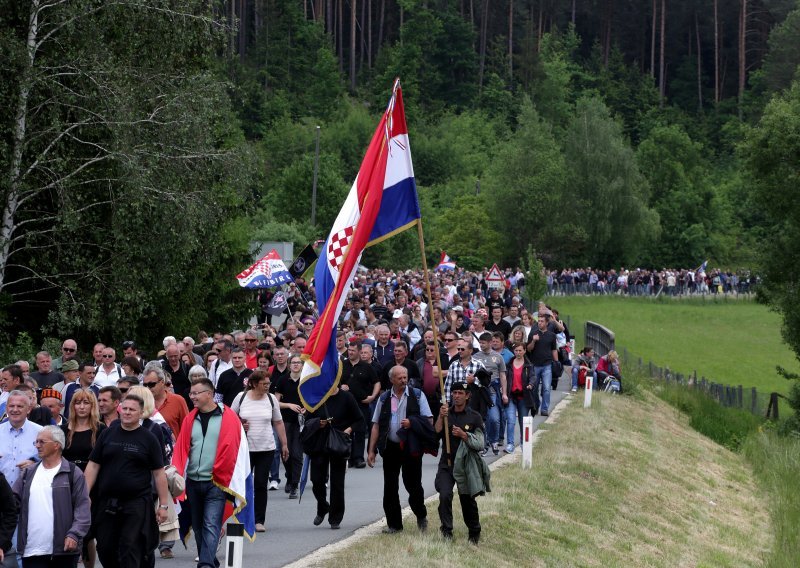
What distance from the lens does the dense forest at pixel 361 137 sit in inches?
1058

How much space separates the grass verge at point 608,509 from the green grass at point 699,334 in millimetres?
19745

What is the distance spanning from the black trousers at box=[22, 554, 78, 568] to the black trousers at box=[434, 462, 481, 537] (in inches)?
169

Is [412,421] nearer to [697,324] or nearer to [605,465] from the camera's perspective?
[605,465]

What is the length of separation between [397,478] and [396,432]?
0.48 m

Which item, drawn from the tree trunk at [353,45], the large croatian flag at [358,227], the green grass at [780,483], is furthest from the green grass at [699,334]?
the tree trunk at [353,45]

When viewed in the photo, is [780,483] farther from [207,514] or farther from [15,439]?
[15,439]

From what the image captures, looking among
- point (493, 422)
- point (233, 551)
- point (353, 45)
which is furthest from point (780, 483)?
point (353, 45)

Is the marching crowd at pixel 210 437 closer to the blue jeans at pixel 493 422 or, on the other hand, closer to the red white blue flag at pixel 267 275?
the blue jeans at pixel 493 422

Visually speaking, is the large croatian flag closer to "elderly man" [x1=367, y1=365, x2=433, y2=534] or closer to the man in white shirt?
"elderly man" [x1=367, y1=365, x2=433, y2=534]

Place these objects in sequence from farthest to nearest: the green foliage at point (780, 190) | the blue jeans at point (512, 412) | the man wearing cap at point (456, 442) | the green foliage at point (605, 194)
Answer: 1. the green foliage at point (605, 194)
2. the green foliage at point (780, 190)
3. the blue jeans at point (512, 412)
4. the man wearing cap at point (456, 442)

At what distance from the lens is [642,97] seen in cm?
14188

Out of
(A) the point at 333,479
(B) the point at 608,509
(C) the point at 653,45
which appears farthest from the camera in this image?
(C) the point at 653,45

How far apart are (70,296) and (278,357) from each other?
11292 millimetres

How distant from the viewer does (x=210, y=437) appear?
11.4 meters
